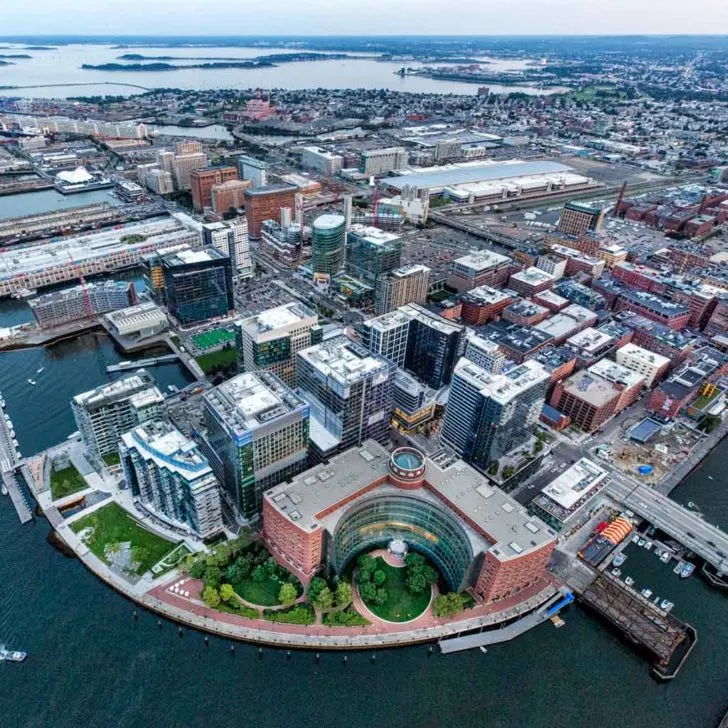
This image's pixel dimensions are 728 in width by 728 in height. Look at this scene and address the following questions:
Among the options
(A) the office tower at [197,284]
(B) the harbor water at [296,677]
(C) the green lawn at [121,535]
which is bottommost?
(B) the harbor water at [296,677]

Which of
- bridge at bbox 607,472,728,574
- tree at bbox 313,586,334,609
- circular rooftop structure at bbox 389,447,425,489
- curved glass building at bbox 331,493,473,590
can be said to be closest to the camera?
tree at bbox 313,586,334,609

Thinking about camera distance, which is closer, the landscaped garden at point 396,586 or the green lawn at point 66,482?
the landscaped garden at point 396,586

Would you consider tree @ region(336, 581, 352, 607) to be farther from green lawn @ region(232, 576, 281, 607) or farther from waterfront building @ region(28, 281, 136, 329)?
waterfront building @ region(28, 281, 136, 329)

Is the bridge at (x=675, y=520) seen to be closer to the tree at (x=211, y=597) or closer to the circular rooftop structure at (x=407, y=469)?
the circular rooftop structure at (x=407, y=469)

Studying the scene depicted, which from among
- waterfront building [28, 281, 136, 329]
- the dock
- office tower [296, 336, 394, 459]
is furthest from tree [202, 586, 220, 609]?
waterfront building [28, 281, 136, 329]

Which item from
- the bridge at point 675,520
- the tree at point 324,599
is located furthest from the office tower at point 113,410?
the bridge at point 675,520

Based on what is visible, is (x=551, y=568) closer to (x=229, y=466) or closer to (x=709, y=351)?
(x=229, y=466)

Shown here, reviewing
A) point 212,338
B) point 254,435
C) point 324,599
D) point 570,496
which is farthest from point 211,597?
point 212,338
